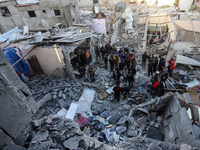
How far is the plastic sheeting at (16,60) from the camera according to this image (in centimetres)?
764

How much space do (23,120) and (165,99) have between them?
18.2 ft

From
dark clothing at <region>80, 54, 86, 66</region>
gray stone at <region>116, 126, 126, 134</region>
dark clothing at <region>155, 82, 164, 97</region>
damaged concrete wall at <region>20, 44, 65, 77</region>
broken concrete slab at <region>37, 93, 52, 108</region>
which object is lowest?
gray stone at <region>116, 126, 126, 134</region>

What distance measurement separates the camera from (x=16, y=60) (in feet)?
26.6

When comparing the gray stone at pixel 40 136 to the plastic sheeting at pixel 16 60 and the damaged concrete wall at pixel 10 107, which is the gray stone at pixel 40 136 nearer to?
the damaged concrete wall at pixel 10 107

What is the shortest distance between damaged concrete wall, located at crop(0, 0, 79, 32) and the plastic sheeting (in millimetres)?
8498

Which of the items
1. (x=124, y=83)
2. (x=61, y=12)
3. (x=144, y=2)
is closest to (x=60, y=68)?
(x=124, y=83)

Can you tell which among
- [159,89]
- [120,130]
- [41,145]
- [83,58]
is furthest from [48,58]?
[159,89]

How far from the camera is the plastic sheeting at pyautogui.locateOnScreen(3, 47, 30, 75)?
7641mm

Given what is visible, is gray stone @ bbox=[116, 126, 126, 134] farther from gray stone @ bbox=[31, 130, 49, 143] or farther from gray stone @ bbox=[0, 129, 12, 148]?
gray stone @ bbox=[0, 129, 12, 148]

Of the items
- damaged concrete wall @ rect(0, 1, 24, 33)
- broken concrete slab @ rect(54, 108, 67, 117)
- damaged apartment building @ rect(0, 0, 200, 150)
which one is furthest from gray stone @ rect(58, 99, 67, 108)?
damaged concrete wall @ rect(0, 1, 24, 33)

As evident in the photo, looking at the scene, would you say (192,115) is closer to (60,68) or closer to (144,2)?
(60,68)

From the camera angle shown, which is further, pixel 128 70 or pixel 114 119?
pixel 128 70

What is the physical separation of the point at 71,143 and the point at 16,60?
7.90 meters

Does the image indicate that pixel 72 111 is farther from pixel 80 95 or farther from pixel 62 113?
pixel 80 95
